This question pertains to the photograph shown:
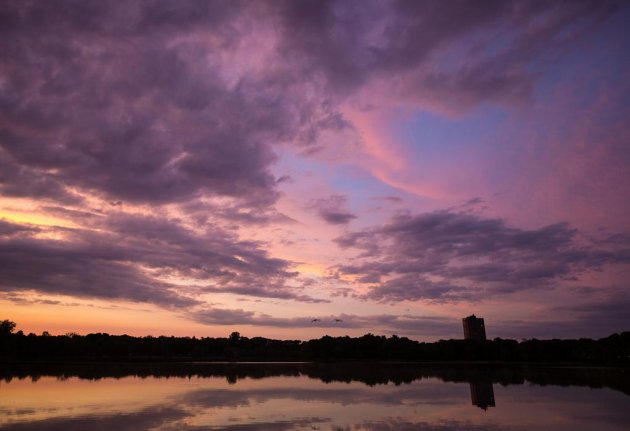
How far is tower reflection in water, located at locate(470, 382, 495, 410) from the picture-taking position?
43.2 m

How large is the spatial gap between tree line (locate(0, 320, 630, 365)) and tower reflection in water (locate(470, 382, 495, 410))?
8376 centimetres

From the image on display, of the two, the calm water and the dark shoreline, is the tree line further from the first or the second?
the calm water

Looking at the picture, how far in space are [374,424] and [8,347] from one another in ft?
550

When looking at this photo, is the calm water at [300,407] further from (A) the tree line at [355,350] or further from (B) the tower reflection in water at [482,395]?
(A) the tree line at [355,350]

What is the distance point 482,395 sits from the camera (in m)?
50.8

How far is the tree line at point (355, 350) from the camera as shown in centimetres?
14888

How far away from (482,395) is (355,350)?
443ft

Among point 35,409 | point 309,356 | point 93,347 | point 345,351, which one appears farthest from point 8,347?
point 35,409

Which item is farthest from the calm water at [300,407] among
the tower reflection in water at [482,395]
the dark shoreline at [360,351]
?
the dark shoreline at [360,351]

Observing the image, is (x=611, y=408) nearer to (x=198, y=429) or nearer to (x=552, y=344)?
(x=198, y=429)

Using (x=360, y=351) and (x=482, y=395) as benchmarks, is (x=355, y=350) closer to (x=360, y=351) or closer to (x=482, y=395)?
(x=360, y=351)

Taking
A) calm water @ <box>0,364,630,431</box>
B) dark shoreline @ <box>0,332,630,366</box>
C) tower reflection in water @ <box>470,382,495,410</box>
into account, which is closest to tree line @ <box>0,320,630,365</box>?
dark shoreline @ <box>0,332,630,366</box>

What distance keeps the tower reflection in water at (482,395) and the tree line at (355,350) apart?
83762 mm

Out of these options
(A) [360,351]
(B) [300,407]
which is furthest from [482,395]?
(A) [360,351]
